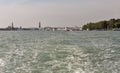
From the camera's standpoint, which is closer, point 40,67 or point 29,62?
point 40,67

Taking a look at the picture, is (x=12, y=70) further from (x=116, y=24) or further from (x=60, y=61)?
(x=116, y=24)

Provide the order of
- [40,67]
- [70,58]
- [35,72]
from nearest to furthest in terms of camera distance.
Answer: [35,72] → [40,67] → [70,58]

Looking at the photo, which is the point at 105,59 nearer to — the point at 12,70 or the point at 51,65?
the point at 51,65

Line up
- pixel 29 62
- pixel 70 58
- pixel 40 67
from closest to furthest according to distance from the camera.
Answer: pixel 40 67 < pixel 29 62 < pixel 70 58

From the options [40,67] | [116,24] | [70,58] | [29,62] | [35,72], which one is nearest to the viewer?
[35,72]

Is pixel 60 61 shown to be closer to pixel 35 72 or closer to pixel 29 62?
pixel 29 62

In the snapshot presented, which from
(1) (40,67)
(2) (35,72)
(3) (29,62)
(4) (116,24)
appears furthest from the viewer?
(4) (116,24)

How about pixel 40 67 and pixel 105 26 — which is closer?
pixel 40 67

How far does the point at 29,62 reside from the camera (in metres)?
16.0

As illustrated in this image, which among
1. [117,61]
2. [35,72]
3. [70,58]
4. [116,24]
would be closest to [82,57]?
[70,58]

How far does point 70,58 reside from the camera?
17203 mm

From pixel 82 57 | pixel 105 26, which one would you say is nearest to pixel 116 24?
pixel 105 26

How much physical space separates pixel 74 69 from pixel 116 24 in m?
153

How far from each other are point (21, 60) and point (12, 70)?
2.51m
